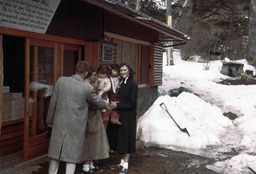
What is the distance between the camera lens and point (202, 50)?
2536cm

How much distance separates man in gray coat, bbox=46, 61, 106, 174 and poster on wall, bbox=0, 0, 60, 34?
1498 millimetres

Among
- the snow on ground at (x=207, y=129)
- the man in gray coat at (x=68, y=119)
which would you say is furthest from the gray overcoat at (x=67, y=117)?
the snow on ground at (x=207, y=129)

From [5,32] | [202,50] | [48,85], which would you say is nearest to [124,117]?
[48,85]

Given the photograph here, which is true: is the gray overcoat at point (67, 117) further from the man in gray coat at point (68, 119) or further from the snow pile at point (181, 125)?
the snow pile at point (181, 125)

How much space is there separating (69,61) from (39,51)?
3.38 ft

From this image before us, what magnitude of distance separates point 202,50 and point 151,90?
14955 mm

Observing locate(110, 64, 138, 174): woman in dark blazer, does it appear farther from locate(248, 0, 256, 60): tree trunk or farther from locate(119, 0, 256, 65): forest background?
locate(248, 0, 256, 60): tree trunk

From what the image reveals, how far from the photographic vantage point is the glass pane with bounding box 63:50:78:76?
645cm

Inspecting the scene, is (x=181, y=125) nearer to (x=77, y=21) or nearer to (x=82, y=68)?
(x=77, y=21)

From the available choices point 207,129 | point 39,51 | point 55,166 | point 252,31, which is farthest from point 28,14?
point 252,31

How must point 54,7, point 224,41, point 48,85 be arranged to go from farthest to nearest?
point 224,41 < point 48,85 < point 54,7

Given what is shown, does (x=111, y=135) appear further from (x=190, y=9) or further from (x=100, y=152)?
(x=190, y=9)

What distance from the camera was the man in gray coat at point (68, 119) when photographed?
4051 mm

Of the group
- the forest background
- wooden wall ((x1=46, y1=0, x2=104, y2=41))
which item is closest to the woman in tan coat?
wooden wall ((x1=46, y1=0, x2=104, y2=41))
